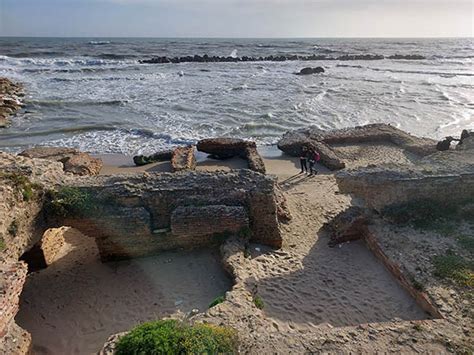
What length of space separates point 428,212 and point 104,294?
812 centimetres

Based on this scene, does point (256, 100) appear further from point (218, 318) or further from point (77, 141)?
point (218, 318)

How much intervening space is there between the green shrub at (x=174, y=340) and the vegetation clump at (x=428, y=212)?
235 inches

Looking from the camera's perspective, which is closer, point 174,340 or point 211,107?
point 174,340

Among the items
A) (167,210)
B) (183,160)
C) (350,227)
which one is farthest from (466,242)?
(183,160)

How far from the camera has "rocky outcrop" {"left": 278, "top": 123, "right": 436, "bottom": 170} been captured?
17766 mm

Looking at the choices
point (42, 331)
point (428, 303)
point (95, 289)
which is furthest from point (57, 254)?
point (428, 303)

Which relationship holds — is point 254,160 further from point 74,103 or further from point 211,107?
point 74,103

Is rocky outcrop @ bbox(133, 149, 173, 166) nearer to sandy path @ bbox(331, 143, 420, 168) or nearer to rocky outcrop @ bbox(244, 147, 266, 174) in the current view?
rocky outcrop @ bbox(244, 147, 266, 174)

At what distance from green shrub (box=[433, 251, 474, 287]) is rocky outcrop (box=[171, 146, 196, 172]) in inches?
378

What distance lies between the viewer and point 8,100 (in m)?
28.3

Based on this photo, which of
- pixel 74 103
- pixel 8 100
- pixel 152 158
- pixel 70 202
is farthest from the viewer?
pixel 74 103

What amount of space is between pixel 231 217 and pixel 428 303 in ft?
14.5

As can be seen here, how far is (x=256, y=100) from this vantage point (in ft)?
99.2

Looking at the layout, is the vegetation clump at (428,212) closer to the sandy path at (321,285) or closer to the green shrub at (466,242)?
the green shrub at (466,242)
